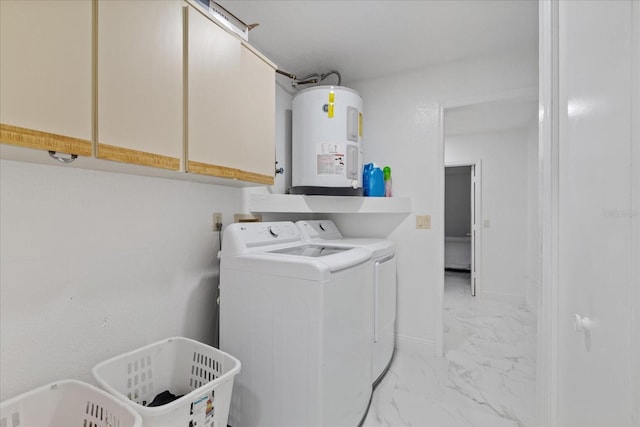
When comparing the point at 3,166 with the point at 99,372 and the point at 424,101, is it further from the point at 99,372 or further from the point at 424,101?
the point at 424,101

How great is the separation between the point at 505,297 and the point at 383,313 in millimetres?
2857

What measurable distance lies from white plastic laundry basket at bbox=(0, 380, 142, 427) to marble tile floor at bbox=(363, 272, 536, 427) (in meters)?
1.25

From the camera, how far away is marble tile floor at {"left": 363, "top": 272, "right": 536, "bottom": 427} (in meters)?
1.69

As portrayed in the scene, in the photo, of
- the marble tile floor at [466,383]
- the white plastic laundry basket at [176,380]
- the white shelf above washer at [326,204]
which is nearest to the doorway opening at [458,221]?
the marble tile floor at [466,383]

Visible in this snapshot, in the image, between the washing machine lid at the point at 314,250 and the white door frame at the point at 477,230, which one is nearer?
the washing machine lid at the point at 314,250

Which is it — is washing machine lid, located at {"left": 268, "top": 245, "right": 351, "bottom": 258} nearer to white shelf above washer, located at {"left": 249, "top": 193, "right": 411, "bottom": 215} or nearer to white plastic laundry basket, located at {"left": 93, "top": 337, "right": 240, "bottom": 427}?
white shelf above washer, located at {"left": 249, "top": 193, "right": 411, "bottom": 215}

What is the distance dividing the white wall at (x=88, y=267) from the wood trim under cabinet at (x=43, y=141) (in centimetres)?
39

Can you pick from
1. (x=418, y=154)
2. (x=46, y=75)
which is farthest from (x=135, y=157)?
(x=418, y=154)

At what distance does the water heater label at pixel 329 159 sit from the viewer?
87.7 inches

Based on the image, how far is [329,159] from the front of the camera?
223 cm

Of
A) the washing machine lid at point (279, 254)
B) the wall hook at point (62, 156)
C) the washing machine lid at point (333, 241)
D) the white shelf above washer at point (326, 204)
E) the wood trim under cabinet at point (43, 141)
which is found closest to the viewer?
the wood trim under cabinet at point (43, 141)

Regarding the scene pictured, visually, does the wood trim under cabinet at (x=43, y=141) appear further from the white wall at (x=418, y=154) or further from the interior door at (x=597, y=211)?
the white wall at (x=418, y=154)

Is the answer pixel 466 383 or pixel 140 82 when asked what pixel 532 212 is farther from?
pixel 140 82

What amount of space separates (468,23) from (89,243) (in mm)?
2427
